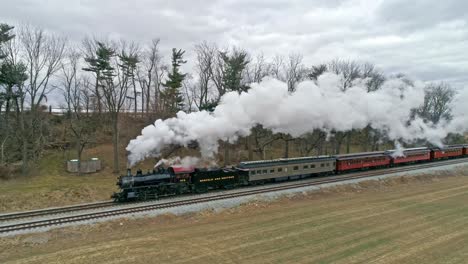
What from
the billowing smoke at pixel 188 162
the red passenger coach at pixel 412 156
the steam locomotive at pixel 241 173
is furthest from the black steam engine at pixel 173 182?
the red passenger coach at pixel 412 156

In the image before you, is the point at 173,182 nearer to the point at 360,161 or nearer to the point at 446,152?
the point at 360,161

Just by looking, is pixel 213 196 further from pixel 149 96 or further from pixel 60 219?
pixel 149 96

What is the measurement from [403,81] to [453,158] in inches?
587

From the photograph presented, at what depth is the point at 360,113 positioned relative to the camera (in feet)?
137

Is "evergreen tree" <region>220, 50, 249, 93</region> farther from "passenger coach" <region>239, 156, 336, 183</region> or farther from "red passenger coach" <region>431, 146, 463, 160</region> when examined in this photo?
"red passenger coach" <region>431, 146, 463, 160</region>

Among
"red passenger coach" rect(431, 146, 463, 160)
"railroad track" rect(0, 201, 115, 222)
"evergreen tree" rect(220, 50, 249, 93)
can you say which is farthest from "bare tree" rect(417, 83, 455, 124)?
"railroad track" rect(0, 201, 115, 222)

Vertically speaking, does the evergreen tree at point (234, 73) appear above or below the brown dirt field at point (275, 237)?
above

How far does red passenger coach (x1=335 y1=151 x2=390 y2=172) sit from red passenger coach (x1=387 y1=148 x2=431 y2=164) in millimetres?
1451

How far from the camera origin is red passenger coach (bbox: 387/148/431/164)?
144 ft

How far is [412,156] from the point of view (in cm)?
4594

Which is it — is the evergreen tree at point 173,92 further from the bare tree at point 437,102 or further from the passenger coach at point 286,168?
the bare tree at point 437,102

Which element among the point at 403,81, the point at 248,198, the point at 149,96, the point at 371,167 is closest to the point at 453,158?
the point at 403,81

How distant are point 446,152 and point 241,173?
126 ft

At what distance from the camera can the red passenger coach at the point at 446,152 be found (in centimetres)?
4944
